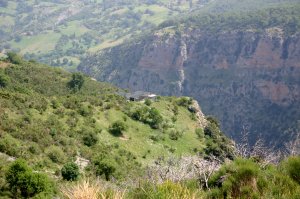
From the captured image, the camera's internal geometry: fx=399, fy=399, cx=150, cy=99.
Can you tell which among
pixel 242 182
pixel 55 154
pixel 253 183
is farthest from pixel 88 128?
pixel 253 183

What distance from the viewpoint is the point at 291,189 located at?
1087 centimetres

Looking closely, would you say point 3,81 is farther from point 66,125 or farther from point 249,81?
point 249,81

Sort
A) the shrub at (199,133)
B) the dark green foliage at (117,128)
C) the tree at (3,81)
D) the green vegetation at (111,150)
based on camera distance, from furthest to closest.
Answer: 1. the shrub at (199,133)
2. the tree at (3,81)
3. the dark green foliage at (117,128)
4. the green vegetation at (111,150)

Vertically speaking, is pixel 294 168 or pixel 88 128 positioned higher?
pixel 294 168

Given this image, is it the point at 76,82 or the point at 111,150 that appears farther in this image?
the point at 76,82

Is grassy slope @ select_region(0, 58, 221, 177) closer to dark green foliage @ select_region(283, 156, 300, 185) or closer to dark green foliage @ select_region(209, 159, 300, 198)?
dark green foliage @ select_region(209, 159, 300, 198)

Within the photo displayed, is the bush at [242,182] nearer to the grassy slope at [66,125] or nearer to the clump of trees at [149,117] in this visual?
the grassy slope at [66,125]

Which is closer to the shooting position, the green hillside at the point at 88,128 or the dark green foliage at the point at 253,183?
the dark green foliage at the point at 253,183

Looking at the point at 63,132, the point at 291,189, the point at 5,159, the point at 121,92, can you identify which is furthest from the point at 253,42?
the point at 291,189

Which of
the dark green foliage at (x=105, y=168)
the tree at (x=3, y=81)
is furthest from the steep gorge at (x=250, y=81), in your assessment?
the dark green foliage at (x=105, y=168)

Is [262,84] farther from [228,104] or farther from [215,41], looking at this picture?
[215,41]

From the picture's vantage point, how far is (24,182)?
23.0 m

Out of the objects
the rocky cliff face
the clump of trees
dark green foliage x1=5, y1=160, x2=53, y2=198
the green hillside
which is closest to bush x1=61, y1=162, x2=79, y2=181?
the green hillside

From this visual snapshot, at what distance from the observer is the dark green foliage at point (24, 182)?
22.9 m
